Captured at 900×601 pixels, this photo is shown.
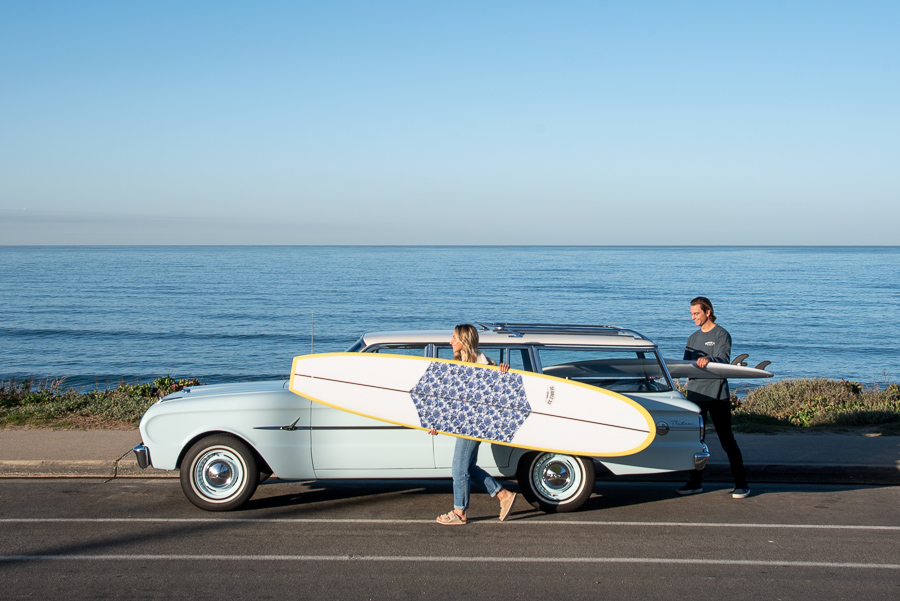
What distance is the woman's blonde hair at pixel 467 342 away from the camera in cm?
632

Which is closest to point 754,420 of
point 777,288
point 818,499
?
point 818,499


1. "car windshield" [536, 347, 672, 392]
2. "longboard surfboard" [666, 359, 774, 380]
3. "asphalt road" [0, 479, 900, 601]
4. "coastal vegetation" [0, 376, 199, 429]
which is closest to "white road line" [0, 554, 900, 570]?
"asphalt road" [0, 479, 900, 601]

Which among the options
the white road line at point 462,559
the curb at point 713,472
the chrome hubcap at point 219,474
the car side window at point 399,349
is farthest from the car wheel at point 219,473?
the curb at point 713,472

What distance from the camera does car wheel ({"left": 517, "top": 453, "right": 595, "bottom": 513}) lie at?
680cm

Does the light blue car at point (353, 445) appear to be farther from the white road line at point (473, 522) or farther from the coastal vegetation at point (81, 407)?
the coastal vegetation at point (81, 407)

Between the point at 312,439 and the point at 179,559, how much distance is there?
5.16 ft

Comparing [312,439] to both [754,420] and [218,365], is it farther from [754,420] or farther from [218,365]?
[218,365]

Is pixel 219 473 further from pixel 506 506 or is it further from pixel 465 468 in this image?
pixel 506 506

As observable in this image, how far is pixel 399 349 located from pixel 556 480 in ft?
6.20

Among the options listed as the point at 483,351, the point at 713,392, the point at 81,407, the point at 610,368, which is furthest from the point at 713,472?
the point at 81,407

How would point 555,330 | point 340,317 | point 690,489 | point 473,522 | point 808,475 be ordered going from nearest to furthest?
point 473,522, point 555,330, point 690,489, point 808,475, point 340,317

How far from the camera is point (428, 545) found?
5.86 meters

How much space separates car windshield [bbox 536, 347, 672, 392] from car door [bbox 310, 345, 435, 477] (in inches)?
55.7

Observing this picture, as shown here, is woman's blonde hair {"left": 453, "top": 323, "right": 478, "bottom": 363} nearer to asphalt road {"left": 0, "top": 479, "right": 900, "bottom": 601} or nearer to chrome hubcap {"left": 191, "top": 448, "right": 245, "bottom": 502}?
asphalt road {"left": 0, "top": 479, "right": 900, "bottom": 601}
